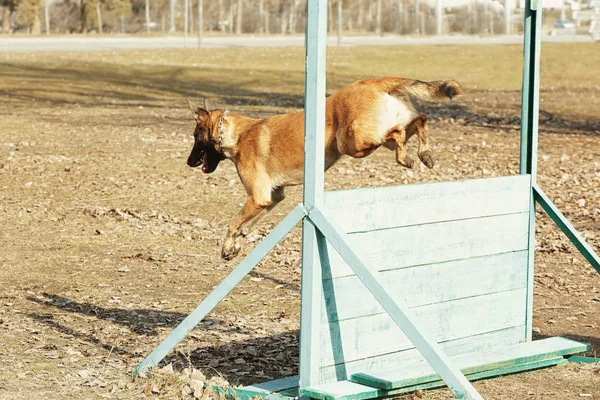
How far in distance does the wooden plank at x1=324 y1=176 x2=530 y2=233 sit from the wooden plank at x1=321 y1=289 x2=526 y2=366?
549 millimetres

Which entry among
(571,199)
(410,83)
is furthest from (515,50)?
(410,83)

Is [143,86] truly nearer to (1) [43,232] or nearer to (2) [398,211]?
(1) [43,232]

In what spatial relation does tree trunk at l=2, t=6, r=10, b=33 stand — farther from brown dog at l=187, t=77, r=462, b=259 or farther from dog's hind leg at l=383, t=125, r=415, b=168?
dog's hind leg at l=383, t=125, r=415, b=168

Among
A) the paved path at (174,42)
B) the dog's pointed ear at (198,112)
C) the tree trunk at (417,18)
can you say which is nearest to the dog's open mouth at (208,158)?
the dog's pointed ear at (198,112)

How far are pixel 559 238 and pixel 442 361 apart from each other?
5.73m

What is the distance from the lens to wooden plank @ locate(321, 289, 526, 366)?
18.4 ft

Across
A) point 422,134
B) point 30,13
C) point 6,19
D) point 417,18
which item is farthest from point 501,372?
point 6,19

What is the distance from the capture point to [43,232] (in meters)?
10.7

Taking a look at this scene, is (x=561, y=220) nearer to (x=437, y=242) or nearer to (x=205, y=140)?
(x=437, y=242)

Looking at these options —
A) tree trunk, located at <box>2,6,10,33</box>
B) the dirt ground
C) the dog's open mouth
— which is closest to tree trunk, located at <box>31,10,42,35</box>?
tree trunk, located at <box>2,6,10,33</box>

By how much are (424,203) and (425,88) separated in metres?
0.92

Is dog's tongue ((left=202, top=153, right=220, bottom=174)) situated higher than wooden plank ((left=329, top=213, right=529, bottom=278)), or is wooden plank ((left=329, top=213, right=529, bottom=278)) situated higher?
dog's tongue ((left=202, top=153, right=220, bottom=174))

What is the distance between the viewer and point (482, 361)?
6.07 meters

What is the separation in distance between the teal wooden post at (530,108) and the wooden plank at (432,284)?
18cm
